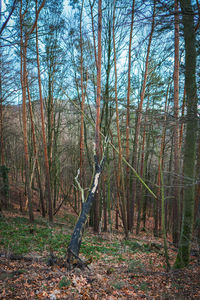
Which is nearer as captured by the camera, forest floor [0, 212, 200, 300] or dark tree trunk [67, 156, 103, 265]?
forest floor [0, 212, 200, 300]

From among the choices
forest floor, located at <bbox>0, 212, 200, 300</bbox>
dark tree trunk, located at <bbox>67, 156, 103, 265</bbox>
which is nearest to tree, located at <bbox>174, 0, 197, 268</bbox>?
forest floor, located at <bbox>0, 212, 200, 300</bbox>

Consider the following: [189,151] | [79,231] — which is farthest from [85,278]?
[189,151]

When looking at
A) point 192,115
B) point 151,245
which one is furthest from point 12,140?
point 192,115

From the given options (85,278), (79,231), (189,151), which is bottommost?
(85,278)

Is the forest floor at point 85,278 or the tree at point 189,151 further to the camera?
the tree at point 189,151

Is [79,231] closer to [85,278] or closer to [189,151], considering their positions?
[85,278]

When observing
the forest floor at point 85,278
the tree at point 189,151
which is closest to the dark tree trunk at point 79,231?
the forest floor at point 85,278

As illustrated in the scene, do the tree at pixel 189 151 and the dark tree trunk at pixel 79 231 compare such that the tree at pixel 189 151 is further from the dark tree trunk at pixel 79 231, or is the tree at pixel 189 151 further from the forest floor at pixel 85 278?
the dark tree trunk at pixel 79 231

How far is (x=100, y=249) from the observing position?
608 centimetres

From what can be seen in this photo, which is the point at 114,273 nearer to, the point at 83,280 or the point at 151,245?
the point at 83,280

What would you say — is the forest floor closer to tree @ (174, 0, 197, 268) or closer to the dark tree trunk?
the dark tree trunk

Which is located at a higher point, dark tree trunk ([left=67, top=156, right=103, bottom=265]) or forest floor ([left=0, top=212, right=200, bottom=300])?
dark tree trunk ([left=67, top=156, right=103, bottom=265])

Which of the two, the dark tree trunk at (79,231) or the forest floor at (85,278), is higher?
the dark tree trunk at (79,231)

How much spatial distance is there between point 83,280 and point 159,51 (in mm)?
8565
